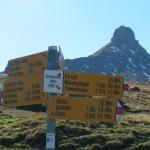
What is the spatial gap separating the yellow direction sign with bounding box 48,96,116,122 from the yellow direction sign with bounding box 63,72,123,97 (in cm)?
17

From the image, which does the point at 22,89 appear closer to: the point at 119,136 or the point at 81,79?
the point at 81,79

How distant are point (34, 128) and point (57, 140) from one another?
15.0 ft

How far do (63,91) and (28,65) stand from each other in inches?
45.9

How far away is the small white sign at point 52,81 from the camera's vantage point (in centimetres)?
1236

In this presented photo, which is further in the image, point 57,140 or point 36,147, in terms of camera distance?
point 57,140

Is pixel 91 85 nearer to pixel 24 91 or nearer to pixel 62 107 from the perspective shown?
pixel 62 107

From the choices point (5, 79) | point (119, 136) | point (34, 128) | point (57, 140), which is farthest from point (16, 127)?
point (5, 79)

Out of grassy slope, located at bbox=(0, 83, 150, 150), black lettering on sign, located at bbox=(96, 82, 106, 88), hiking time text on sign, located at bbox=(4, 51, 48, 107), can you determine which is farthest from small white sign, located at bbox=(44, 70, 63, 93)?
grassy slope, located at bbox=(0, 83, 150, 150)

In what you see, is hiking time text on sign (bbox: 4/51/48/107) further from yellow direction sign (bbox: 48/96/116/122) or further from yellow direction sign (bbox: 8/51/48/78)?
yellow direction sign (bbox: 48/96/116/122)

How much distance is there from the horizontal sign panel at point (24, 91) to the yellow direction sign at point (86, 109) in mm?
478

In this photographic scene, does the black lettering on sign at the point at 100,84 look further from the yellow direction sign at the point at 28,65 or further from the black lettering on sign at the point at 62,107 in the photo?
the yellow direction sign at the point at 28,65

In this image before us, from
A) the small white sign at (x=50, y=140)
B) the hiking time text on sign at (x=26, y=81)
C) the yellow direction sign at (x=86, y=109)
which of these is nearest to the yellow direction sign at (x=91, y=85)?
the yellow direction sign at (x=86, y=109)

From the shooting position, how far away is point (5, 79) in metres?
13.4

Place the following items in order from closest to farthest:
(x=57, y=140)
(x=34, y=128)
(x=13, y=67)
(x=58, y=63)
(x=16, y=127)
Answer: (x=58, y=63) < (x=13, y=67) < (x=57, y=140) < (x=34, y=128) < (x=16, y=127)
